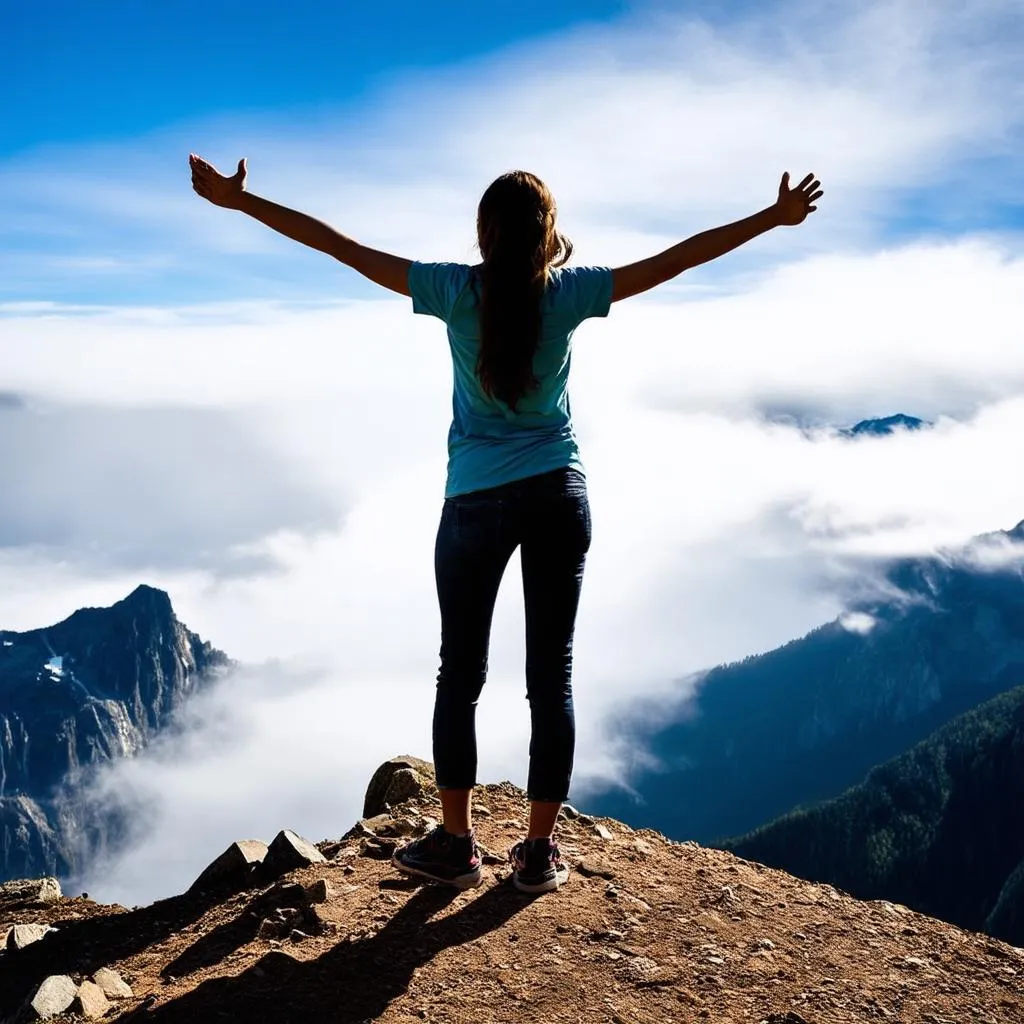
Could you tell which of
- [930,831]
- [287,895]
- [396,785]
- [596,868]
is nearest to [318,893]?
[287,895]

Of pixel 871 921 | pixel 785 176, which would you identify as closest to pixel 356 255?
pixel 785 176

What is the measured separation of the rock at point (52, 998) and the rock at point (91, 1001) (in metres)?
0.07

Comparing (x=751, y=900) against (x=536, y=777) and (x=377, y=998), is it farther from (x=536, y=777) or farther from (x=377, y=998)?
(x=377, y=998)

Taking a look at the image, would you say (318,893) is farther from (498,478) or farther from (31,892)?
(31,892)

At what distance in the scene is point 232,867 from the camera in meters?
9.95

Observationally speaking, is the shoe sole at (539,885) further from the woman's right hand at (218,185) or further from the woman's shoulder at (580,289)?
the woman's right hand at (218,185)

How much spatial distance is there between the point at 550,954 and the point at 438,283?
15.6 feet

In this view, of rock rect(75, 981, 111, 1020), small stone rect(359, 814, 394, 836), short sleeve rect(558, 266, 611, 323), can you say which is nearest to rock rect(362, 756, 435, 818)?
small stone rect(359, 814, 394, 836)

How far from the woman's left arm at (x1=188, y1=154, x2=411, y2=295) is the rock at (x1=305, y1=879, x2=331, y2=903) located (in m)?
4.79

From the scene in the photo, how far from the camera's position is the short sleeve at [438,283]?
666 centimetres

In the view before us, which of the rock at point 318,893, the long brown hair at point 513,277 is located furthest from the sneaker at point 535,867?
the long brown hair at point 513,277

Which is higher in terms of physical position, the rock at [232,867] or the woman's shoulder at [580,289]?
the woman's shoulder at [580,289]

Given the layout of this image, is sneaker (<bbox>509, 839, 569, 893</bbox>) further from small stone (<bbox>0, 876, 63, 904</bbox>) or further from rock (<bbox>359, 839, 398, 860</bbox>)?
small stone (<bbox>0, 876, 63, 904</bbox>)

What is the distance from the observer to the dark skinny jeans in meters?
6.94
